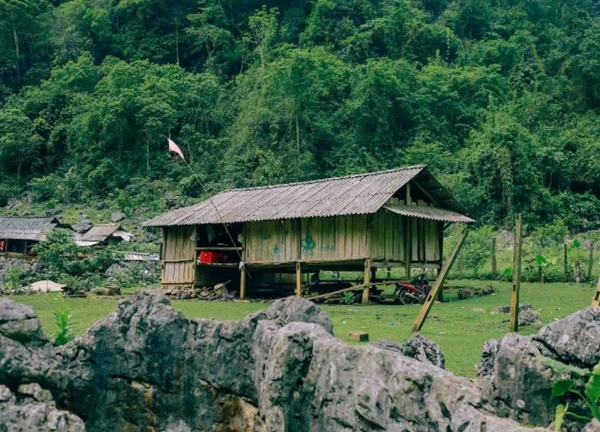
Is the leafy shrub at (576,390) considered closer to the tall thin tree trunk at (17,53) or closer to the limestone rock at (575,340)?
the limestone rock at (575,340)

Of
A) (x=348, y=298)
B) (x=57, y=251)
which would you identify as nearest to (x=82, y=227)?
(x=57, y=251)

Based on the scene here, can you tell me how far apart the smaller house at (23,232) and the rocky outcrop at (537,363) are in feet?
105

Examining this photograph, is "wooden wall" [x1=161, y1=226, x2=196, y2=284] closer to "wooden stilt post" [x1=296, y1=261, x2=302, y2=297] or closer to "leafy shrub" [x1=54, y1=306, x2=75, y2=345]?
"wooden stilt post" [x1=296, y1=261, x2=302, y2=297]

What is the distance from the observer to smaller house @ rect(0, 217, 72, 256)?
120ft

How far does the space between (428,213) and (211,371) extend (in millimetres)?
12143

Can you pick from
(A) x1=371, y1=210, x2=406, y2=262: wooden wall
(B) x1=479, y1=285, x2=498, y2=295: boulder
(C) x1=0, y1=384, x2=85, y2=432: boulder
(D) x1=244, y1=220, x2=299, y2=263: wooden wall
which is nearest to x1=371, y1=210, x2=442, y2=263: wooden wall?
(A) x1=371, y1=210, x2=406, y2=262: wooden wall

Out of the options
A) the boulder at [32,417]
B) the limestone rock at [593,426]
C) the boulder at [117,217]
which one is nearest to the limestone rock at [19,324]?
the boulder at [32,417]

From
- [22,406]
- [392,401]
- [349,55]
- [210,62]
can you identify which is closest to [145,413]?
[22,406]

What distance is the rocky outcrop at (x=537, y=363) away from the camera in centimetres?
713

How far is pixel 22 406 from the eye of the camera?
9.80 meters

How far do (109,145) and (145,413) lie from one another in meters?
41.4

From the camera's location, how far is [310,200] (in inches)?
894

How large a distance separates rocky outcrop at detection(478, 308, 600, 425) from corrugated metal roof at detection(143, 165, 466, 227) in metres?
12.4

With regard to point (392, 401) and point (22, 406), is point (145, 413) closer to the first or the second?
point (22, 406)
